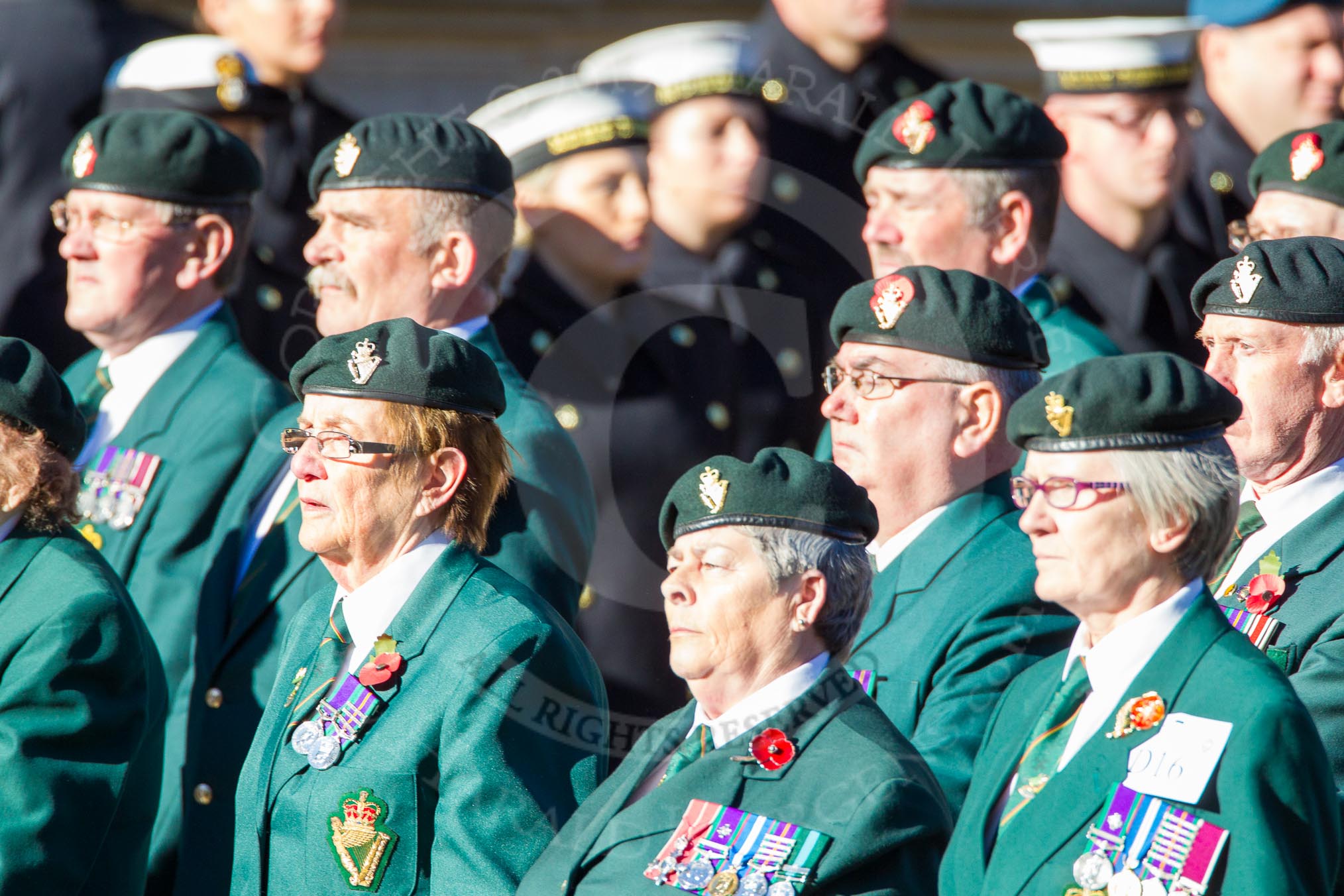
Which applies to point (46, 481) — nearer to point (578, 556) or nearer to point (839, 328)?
point (578, 556)

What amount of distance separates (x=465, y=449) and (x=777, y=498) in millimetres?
694

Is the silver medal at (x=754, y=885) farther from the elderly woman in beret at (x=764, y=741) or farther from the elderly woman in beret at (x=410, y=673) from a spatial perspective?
the elderly woman in beret at (x=410, y=673)

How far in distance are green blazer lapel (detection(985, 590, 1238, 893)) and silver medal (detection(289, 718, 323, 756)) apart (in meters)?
1.27

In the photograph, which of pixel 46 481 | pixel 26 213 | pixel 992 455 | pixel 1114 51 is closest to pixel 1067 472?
pixel 992 455

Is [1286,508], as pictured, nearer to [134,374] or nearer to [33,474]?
[33,474]

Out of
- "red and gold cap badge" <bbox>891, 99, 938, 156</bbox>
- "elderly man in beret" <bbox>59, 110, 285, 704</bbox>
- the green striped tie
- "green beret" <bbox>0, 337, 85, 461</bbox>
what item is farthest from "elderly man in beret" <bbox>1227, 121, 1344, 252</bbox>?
"green beret" <bbox>0, 337, 85, 461</bbox>

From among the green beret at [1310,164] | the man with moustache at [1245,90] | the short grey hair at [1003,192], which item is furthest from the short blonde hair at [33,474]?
the man with moustache at [1245,90]

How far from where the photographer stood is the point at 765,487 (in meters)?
3.50

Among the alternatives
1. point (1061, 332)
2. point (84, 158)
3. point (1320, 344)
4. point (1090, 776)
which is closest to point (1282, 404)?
point (1320, 344)

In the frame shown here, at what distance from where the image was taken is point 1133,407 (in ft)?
10.4

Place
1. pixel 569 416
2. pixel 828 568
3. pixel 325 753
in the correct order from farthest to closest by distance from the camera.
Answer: pixel 569 416
pixel 325 753
pixel 828 568

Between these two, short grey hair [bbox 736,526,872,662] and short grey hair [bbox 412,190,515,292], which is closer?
short grey hair [bbox 736,526,872,662]

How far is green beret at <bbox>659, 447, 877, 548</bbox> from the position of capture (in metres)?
3.48

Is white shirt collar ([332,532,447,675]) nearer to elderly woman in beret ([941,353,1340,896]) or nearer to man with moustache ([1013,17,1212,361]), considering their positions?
elderly woman in beret ([941,353,1340,896])
